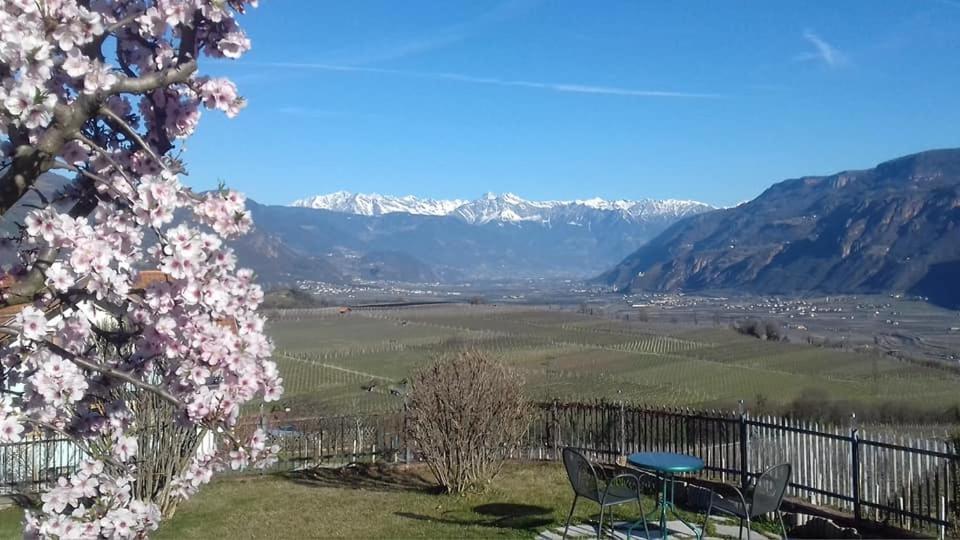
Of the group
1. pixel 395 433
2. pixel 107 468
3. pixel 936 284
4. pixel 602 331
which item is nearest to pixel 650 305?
pixel 936 284

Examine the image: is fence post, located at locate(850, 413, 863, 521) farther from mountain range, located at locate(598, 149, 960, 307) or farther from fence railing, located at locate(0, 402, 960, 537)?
mountain range, located at locate(598, 149, 960, 307)

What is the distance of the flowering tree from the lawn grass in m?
6.53

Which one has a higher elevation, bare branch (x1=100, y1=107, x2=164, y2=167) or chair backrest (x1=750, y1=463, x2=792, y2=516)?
bare branch (x1=100, y1=107, x2=164, y2=167)

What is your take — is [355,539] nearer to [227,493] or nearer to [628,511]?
[628,511]

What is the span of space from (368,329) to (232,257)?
78.2m

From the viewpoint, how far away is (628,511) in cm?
1065

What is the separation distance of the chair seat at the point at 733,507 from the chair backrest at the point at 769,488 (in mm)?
80

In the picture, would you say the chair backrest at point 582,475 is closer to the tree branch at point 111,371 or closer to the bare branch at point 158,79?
the tree branch at point 111,371

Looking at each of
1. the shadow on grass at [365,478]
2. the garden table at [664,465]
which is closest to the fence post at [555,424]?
the shadow on grass at [365,478]

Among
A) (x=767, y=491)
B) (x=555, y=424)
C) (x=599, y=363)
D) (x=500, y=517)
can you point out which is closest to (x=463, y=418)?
(x=500, y=517)

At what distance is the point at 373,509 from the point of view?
11.6 m

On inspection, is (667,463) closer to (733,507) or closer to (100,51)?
(733,507)

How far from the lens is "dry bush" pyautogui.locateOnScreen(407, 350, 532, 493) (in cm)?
1241

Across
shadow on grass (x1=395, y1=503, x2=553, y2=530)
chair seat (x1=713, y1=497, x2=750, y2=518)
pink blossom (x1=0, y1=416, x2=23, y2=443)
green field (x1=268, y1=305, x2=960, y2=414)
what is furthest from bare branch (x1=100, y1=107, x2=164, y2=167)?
green field (x1=268, y1=305, x2=960, y2=414)
